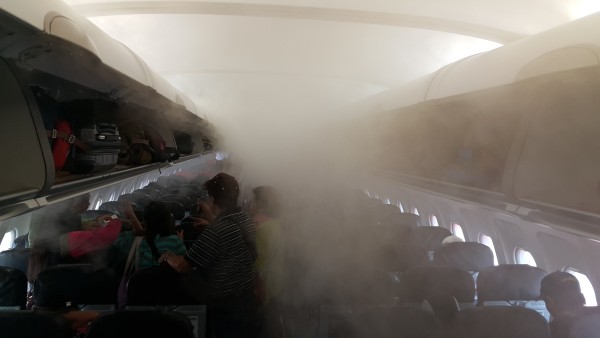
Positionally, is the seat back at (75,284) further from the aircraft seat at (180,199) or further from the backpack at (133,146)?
the aircraft seat at (180,199)

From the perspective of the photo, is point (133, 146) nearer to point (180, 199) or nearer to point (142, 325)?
point (142, 325)

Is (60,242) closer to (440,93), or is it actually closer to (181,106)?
(181,106)

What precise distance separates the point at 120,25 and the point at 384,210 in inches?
190

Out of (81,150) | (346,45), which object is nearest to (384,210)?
(346,45)

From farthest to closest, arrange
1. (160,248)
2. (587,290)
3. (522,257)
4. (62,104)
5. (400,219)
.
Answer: (400,219) → (522,257) → (587,290) → (160,248) → (62,104)

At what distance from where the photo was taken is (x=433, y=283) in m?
2.73

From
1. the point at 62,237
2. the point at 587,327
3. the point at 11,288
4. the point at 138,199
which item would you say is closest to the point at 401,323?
the point at 587,327

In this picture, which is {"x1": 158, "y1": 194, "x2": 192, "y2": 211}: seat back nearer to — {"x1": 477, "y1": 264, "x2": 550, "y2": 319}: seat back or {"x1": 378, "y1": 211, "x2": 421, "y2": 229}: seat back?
{"x1": 378, "y1": 211, "x2": 421, "y2": 229}: seat back

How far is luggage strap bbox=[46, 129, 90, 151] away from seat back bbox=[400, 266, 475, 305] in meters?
2.24

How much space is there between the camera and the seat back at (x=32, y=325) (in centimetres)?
154

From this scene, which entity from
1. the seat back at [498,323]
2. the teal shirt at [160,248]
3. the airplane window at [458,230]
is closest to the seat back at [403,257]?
the seat back at [498,323]

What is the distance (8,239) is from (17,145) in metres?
3.74

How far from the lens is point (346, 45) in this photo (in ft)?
21.2

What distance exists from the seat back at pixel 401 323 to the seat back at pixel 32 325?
132cm
